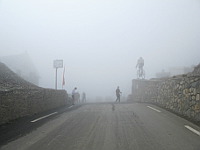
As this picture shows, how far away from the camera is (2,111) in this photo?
1019cm

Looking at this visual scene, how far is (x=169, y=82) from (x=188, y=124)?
5986 millimetres

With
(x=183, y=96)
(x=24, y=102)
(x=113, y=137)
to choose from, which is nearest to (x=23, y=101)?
(x=24, y=102)

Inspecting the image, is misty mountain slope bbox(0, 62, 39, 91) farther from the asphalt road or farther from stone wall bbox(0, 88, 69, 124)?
the asphalt road

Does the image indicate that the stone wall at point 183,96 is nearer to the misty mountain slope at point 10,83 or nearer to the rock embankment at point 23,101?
the rock embankment at point 23,101

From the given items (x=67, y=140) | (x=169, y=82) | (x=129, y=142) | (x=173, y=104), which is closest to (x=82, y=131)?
(x=67, y=140)

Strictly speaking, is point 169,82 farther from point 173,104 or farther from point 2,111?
point 2,111

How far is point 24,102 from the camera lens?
12398 millimetres

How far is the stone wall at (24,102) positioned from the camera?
34.4 feet

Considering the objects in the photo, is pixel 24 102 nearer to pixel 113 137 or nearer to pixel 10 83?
pixel 10 83

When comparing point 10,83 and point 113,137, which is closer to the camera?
point 113,137

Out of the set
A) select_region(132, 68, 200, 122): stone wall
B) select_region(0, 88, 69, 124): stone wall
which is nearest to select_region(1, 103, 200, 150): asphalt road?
select_region(132, 68, 200, 122): stone wall

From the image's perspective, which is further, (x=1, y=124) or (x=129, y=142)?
(x=1, y=124)

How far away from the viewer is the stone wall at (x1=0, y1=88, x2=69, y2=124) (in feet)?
34.4

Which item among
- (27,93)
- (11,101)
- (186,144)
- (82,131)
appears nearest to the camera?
(186,144)
